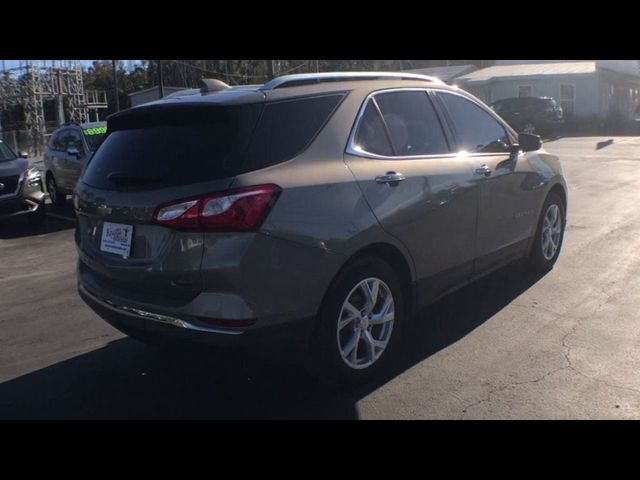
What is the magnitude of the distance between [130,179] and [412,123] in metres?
2.04

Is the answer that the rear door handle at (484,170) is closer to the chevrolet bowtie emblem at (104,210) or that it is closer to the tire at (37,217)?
the chevrolet bowtie emblem at (104,210)

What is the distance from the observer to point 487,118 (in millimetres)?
5688

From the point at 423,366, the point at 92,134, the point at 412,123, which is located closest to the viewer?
the point at 423,366

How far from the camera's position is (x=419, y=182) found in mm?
4484

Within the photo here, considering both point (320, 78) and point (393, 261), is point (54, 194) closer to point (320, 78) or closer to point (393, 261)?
point (320, 78)

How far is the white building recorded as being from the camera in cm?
3391

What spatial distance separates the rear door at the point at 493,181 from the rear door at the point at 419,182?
18 cm

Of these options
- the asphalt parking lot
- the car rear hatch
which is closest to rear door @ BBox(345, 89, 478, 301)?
the asphalt parking lot

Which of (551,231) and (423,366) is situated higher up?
(551,231)

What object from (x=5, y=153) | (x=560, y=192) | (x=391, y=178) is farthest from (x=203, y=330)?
(x=5, y=153)

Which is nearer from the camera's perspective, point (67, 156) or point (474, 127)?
point (474, 127)

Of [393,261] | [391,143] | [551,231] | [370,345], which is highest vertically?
[391,143]
